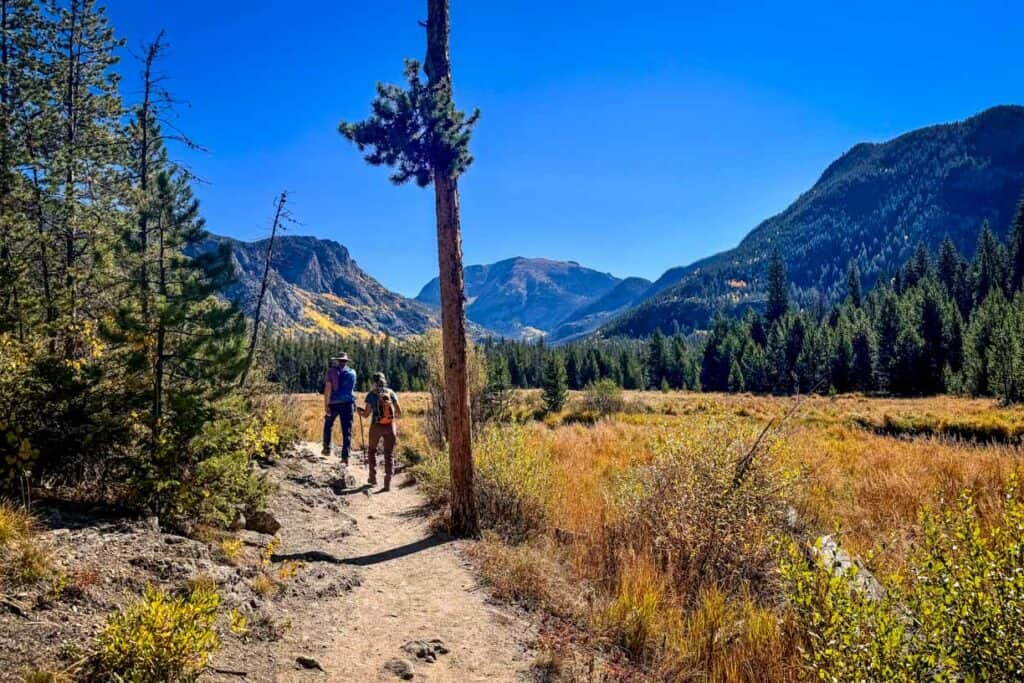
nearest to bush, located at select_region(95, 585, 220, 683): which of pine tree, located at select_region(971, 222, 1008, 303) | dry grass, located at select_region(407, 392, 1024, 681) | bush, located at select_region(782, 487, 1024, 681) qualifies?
dry grass, located at select_region(407, 392, 1024, 681)

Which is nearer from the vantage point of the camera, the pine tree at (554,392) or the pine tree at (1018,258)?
the pine tree at (554,392)

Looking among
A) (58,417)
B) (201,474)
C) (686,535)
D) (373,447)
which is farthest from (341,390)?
(686,535)

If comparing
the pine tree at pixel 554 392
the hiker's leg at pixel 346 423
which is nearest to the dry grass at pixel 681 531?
the hiker's leg at pixel 346 423

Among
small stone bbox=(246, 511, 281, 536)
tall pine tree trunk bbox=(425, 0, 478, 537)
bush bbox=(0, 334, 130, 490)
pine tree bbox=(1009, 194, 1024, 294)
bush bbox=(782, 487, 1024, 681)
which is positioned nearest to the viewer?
bush bbox=(782, 487, 1024, 681)

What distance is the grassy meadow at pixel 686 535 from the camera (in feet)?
13.0

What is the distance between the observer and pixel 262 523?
20.3ft

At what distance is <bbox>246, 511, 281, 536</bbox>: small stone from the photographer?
614 centimetres

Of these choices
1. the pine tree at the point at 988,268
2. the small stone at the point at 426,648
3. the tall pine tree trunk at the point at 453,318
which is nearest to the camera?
the small stone at the point at 426,648

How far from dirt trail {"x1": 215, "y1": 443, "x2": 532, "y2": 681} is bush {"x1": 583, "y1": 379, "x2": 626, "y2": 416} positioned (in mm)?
24171

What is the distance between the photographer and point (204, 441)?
4.95 metres

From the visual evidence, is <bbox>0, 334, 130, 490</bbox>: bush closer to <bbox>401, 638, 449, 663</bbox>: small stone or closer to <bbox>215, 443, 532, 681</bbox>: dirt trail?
<bbox>215, 443, 532, 681</bbox>: dirt trail

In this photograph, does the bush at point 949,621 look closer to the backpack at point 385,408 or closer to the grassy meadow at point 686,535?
the grassy meadow at point 686,535

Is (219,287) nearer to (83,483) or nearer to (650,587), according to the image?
(83,483)

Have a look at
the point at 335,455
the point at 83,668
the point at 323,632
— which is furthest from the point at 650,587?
the point at 335,455
